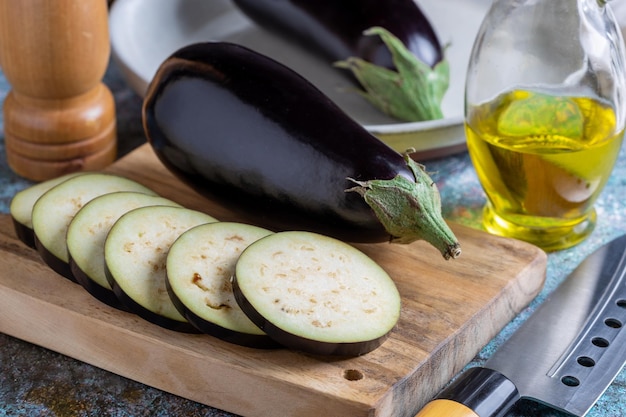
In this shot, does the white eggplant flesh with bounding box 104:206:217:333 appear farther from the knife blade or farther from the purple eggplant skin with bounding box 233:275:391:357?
the knife blade

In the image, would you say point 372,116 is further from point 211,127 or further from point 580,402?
point 580,402

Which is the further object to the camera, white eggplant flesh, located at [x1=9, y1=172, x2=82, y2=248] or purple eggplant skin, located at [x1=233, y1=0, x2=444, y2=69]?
purple eggplant skin, located at [x1=233, y1=0, x2=444, y2=69]

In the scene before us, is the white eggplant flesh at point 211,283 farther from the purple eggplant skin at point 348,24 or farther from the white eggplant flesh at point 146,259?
the purple eggplant skin at point 348,24

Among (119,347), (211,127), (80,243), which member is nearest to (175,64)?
(211,127)

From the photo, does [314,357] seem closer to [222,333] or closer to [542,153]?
[222,333]

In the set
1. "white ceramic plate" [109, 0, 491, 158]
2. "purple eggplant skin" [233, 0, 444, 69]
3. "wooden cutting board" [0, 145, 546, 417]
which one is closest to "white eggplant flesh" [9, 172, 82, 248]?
"wooden cutting board" [0, 145, 546, 417]
